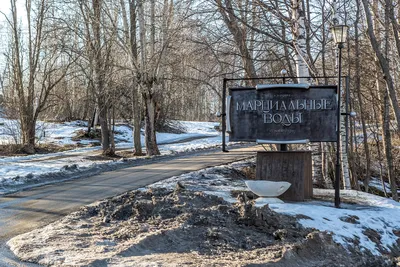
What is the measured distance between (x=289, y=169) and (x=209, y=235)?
12.7ft

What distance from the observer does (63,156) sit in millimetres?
22953

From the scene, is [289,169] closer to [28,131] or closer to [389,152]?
[389,152]

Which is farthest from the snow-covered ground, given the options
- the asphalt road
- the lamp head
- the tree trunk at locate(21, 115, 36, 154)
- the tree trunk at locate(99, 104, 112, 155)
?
the tree trunk at locate(21, 115, 36, 154)

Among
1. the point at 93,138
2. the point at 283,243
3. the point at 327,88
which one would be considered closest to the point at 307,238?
the point at 283,243

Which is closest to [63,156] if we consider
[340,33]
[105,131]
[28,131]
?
[105,131]

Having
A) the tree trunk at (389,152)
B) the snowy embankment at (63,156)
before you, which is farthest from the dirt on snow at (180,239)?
the tree trunk at (389,152)

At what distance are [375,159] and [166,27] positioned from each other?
1213cm

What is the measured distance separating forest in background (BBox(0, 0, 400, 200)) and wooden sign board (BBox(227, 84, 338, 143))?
2628 millimetres

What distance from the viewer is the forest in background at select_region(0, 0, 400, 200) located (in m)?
14.2

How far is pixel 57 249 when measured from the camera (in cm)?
535

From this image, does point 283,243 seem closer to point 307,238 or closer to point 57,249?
point 307,238

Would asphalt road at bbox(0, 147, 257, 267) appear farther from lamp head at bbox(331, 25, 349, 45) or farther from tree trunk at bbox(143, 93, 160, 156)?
tree trunk at bbox(143, 93, 160, 156)

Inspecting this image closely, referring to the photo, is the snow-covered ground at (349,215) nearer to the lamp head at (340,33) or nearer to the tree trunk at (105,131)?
the lamp head at (340,33)

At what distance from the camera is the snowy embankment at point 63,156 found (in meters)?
12.2
